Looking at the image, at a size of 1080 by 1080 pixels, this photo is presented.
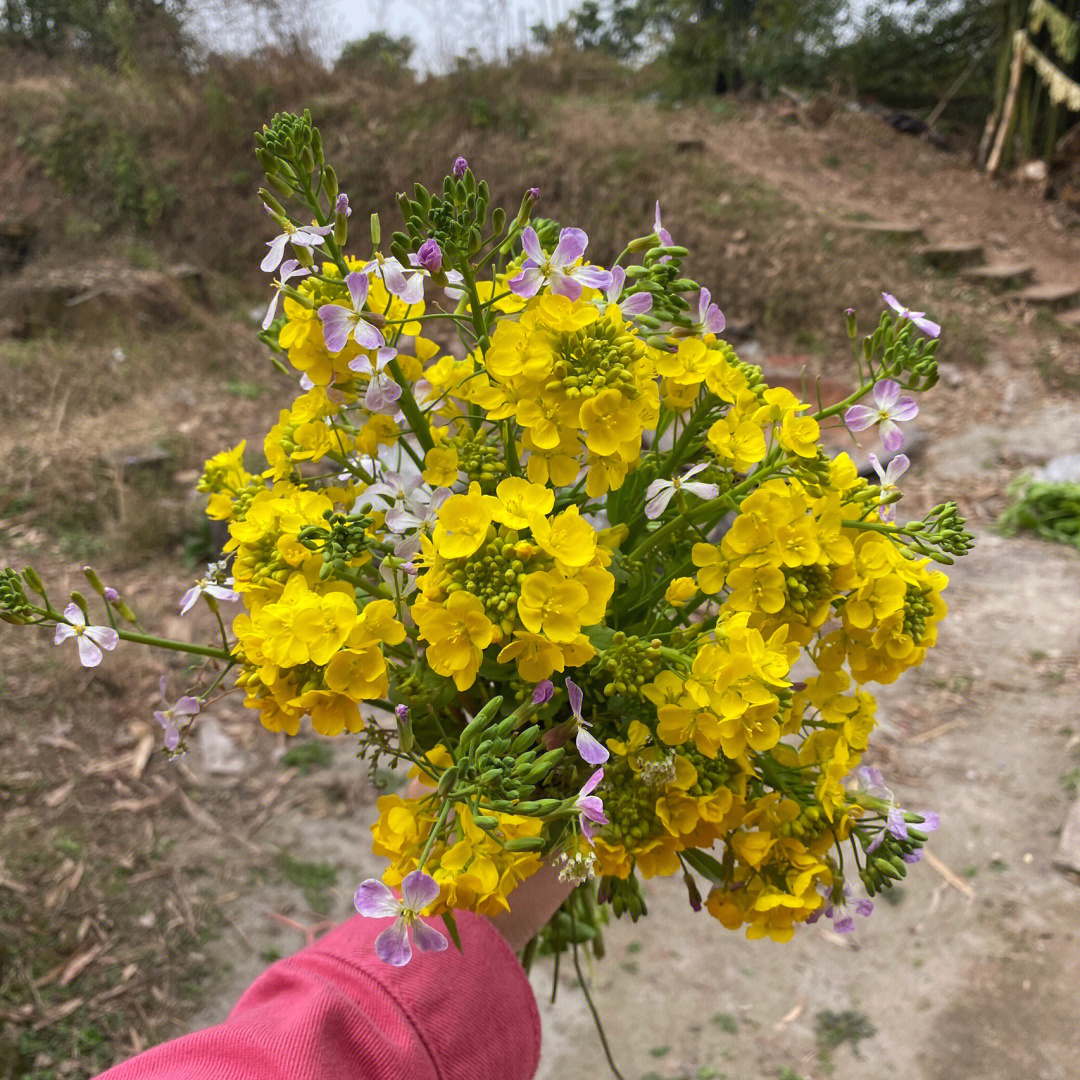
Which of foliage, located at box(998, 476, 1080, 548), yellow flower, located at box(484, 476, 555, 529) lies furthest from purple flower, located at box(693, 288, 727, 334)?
foliage, located at box(998, 476, 1080, 548)

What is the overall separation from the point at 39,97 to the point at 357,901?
8.87m

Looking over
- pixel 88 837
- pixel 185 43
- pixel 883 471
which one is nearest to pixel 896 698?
pixel 883 471

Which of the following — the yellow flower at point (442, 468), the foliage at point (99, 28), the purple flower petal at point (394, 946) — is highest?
the yellow flower at point (442, 468)

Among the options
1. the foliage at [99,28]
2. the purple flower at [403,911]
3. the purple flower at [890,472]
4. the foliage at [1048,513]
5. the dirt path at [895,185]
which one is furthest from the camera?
the foliage at [99,28]

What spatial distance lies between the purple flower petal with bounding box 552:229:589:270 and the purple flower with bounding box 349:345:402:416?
6.2 inches

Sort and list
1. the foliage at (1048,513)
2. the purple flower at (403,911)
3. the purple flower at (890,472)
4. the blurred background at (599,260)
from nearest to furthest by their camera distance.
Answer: the purple flower at (403,911), the purple flower at (890,472), the blurred background at (599,260), the foliage at (1048,513)

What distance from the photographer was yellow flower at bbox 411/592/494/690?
0.64 metres

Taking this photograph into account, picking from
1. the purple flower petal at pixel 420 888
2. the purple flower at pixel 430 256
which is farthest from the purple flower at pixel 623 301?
the purple flower petal at pixel 420 888

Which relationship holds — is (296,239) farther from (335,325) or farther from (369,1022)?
(369,1022)

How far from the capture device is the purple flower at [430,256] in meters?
0.67

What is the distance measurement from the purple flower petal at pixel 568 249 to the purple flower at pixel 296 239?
0.18 metres

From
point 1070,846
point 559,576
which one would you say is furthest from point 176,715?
point 1070,846

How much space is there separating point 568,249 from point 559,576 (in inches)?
10.9

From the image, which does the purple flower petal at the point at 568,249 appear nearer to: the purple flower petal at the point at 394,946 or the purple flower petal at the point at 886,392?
the purple flower petal at the point at 886,392
